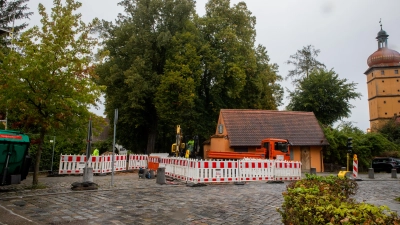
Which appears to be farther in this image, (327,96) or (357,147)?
(327,96)

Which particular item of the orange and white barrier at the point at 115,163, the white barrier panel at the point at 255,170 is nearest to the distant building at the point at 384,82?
the white barrier panel at the point at 255,170

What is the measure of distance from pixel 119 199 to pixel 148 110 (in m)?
23.7

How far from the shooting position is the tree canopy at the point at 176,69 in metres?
30.5

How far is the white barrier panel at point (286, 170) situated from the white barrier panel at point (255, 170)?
1.24 feet

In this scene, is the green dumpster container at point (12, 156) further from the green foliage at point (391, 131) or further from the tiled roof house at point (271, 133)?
the green foliage at point (391, 131)

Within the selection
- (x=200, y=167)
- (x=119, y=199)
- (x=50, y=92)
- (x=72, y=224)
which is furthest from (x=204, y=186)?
(x=72, y=224)

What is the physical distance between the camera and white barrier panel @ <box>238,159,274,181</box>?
1734 centimetres

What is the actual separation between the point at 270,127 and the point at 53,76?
22.8 m

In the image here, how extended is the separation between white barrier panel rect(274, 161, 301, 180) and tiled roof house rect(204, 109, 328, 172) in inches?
398

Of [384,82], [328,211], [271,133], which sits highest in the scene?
[384,82]

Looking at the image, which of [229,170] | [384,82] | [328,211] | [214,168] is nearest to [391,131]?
[384,82]

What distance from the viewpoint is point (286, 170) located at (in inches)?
735

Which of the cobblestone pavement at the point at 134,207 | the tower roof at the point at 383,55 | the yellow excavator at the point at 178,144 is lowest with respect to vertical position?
the cobblestone pavement at the point at 134,207

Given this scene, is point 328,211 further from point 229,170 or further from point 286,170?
point 286,170
